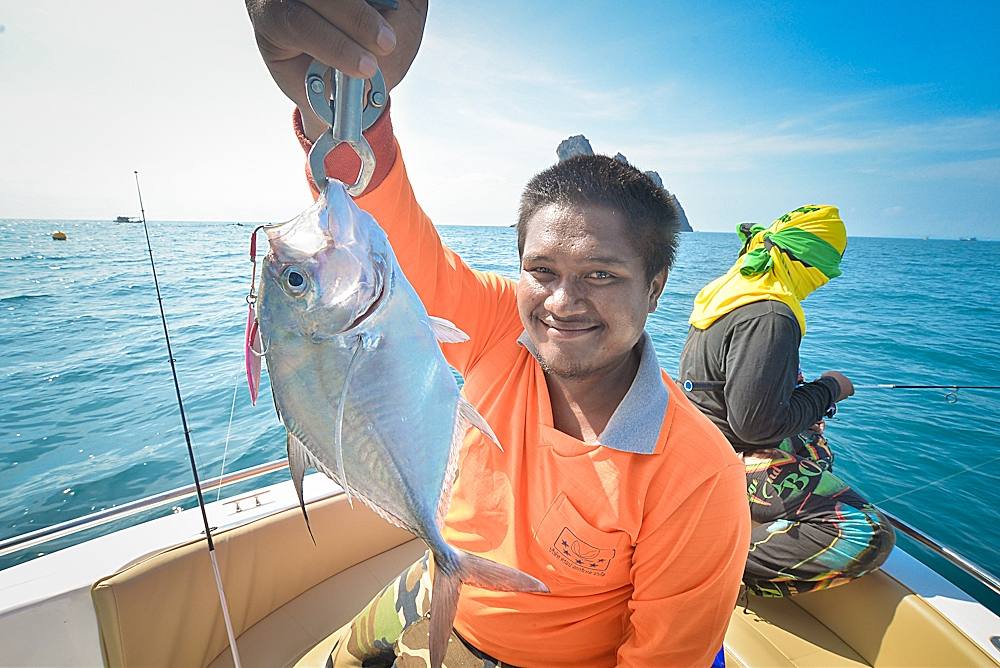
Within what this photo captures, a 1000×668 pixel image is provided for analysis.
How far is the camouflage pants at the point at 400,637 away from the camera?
5.30 ft

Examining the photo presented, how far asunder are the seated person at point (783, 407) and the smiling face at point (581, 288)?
148 centimetres

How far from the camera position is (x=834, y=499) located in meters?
2.70

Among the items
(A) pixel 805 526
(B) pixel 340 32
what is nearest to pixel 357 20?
(B) pixel 340 32

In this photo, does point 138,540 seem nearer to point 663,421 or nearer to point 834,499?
point 663,421

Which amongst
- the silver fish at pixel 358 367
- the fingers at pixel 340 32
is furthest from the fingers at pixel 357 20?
the silver fish at pixel 358 367

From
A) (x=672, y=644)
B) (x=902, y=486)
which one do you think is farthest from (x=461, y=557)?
(x=902, y=486)

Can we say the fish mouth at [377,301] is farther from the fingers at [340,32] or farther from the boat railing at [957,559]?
the boat railing at [957,559]

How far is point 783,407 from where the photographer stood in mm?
2625

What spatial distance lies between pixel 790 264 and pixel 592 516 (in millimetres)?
2282

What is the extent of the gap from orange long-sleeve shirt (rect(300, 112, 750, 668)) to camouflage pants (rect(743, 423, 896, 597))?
1.54 m

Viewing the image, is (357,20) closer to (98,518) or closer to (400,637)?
(400,637)

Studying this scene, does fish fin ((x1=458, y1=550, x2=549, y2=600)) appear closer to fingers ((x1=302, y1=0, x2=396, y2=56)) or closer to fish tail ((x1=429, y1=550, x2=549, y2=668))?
fish tail ((x1=429, y1=550, x2=549, y2=668))

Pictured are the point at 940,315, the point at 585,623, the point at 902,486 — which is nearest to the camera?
the point at 585,623

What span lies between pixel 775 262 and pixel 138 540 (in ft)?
11.7
